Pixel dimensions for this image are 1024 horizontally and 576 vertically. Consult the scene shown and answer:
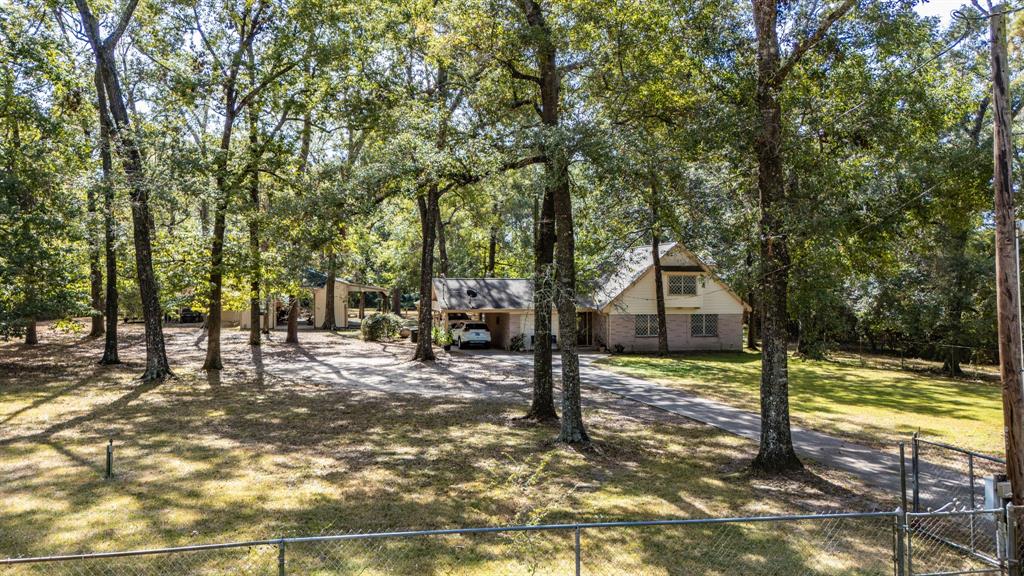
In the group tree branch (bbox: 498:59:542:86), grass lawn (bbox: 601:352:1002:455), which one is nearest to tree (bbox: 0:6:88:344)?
tree branch (bbox: 498:59:542:86)

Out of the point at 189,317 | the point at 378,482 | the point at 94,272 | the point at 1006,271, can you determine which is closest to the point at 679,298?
the point at 378,482

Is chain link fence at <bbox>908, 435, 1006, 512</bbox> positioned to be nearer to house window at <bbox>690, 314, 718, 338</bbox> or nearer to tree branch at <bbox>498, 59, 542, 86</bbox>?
tree branch at <bbox>498, 59, 542, 86</bbox>

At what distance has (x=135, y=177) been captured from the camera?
59.6 ft

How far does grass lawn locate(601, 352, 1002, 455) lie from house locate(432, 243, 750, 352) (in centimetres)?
217

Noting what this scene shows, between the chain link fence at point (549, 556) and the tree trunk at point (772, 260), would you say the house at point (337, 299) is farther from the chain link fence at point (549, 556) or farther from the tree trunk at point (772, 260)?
the chain link fence at point (549, 556)

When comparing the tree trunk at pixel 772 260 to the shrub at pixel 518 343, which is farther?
the shrub at pixel 518 343

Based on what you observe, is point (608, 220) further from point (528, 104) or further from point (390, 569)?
point (390, 569)

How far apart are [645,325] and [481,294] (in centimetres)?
912

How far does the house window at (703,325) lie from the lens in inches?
1401

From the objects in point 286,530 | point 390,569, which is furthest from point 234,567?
point 390,569

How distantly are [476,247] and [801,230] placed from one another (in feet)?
131

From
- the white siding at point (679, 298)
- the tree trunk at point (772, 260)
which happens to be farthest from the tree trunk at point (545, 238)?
the white siding at point (679, 298)

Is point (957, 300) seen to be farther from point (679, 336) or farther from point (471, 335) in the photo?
point (471, 335)

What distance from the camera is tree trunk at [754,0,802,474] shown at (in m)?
10.3
